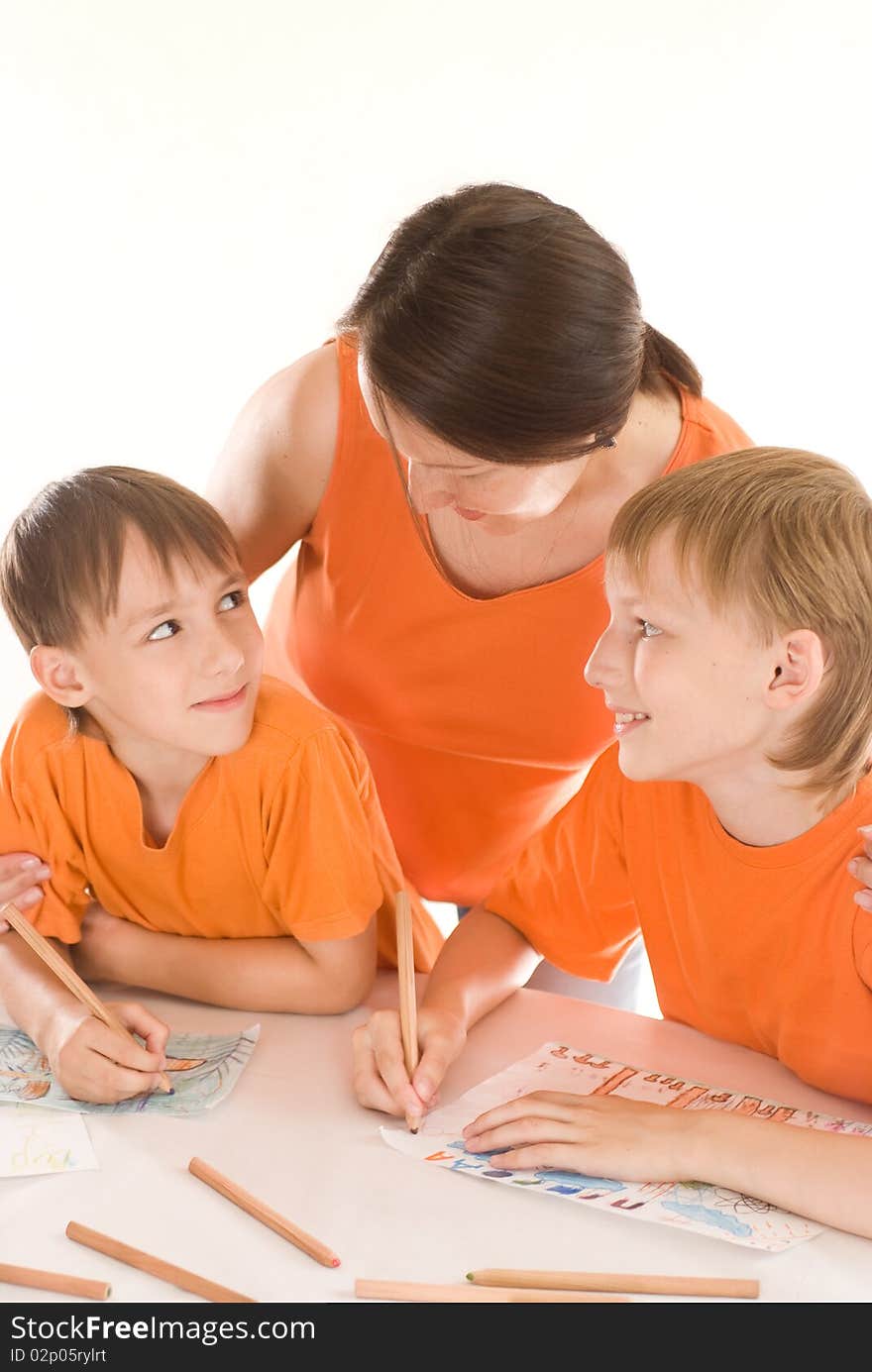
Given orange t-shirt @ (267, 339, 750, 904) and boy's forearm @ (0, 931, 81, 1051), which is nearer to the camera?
boy's forearm @ (0, 931, 81, 1051)

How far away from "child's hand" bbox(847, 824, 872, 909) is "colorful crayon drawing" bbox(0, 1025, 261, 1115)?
20.7 inches

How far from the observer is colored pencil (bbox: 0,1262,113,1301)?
94 cm

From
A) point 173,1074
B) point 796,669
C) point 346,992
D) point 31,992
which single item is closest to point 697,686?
point 796,669

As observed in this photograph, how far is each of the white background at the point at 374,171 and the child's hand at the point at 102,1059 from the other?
1.78 meters

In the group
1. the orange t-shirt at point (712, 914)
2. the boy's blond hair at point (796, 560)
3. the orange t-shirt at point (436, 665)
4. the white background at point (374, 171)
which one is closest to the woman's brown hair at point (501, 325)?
the boy's blond hair at point (796, 560)

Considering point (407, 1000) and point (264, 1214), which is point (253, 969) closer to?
point (407, 1000)

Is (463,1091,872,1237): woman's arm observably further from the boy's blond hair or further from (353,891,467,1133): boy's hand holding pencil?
the boy's blond hair

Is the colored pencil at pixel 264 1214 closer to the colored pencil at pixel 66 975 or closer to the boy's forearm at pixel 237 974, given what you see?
the colored pencil at pixel 66 975

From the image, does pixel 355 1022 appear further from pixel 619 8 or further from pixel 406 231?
pixel 619 8

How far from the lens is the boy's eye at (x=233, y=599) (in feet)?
4.62

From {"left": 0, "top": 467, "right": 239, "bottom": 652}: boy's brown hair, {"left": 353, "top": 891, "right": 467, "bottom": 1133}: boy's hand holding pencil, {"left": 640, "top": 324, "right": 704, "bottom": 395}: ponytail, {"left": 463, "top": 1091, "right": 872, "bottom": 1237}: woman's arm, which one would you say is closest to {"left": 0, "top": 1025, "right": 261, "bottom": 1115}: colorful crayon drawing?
{"left": 353, "top": 891, "right": 467, "bottom": 1133}: boy's hand holding pencil

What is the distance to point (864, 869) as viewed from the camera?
1.16 m

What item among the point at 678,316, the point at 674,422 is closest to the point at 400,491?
the point at 674,422

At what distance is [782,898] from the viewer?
1.25 m
